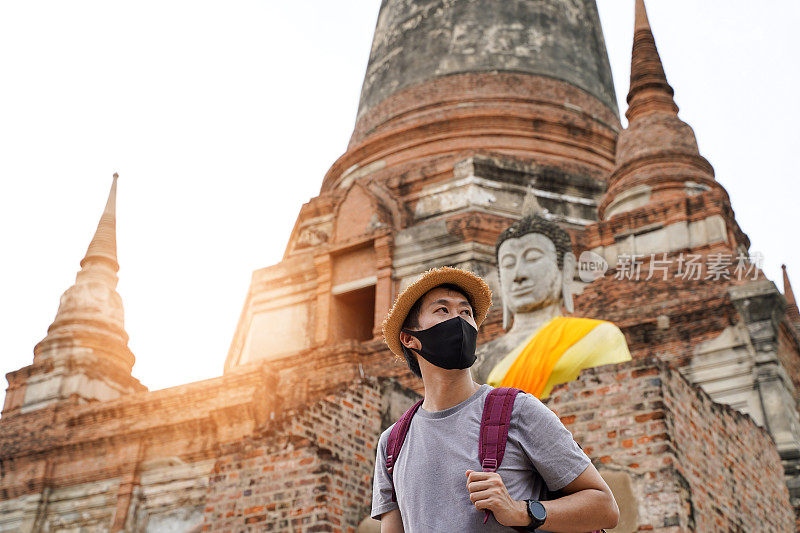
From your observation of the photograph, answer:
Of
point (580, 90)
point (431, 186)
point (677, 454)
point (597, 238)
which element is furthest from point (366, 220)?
point (677, 454)

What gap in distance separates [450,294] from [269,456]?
3719 millimetres

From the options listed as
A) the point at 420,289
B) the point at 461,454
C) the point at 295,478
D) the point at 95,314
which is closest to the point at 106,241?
the point at 95,314

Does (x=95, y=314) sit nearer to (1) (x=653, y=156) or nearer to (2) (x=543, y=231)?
(1) (x=653, y=156)

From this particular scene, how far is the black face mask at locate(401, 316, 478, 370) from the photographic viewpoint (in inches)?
99.1

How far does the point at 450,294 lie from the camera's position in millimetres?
2674

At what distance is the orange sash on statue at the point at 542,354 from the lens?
538 cm

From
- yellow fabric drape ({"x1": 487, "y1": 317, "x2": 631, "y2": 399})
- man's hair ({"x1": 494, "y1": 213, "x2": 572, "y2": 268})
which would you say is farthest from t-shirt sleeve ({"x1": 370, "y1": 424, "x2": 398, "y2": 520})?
man's hair ({"x1": 494, "y1": 213, "x2": 572, "y2": 268})

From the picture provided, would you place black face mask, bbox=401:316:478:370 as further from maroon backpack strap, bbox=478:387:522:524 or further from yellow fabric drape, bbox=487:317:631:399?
yellow fabric drape, bbox=487:317:631:399

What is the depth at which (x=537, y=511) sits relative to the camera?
2.15m

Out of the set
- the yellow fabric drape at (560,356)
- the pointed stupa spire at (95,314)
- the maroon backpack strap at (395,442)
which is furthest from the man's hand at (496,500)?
the pointed stupa spire at (95,314)

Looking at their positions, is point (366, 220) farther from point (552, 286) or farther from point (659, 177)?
point (552, 286)

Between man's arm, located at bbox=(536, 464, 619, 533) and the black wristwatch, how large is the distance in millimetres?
17

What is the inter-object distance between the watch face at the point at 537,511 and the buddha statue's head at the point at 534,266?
4.68 metres

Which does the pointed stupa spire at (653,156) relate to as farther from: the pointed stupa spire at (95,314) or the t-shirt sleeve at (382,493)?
the t-shirt sleeve at (382,493)
